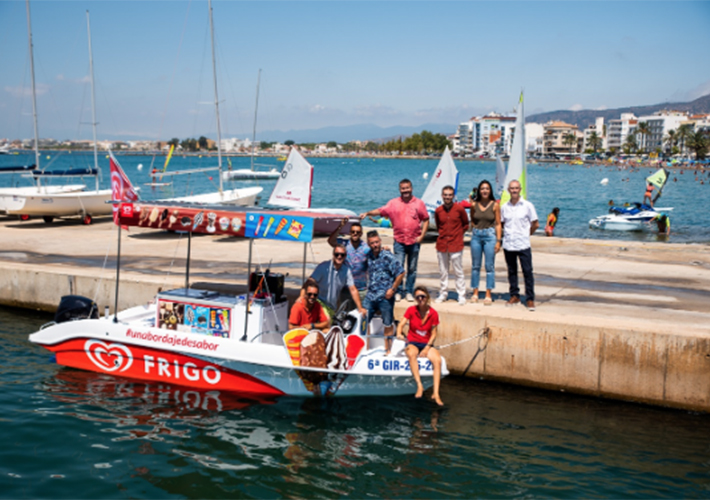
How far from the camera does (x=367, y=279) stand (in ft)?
32.3

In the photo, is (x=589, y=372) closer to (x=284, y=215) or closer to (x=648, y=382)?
(x=648, y=382)

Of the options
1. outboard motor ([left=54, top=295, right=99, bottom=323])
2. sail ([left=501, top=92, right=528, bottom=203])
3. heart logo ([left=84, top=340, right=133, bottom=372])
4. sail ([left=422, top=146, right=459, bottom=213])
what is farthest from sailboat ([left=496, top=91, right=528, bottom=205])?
outboard motor ([left=54, top=295, right=99, bottom=323])

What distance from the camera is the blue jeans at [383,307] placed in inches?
376

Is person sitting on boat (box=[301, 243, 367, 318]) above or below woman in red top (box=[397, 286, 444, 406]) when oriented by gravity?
above

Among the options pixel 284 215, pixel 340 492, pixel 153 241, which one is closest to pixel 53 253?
pixel 153 241

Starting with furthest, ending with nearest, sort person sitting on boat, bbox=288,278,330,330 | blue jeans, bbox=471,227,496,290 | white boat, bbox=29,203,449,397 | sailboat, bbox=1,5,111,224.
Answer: sailboat, bbox=1,5,111,224 → blue jeans, bbox=471,227,496,290 → person sitting on boat, bbox=288,278,330,330 → white boat, bbox=29,203,449,397

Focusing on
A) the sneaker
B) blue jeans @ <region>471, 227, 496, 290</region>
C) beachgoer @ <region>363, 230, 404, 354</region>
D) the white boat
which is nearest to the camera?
the white boat

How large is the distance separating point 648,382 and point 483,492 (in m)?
3.85

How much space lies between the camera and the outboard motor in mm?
10531

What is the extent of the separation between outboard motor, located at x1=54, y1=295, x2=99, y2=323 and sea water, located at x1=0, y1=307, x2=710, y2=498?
97cm

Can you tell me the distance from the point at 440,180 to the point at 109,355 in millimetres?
13568

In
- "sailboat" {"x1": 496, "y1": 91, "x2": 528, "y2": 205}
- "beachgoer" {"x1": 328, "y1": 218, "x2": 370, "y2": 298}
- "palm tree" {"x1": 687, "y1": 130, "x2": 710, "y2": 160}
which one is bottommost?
"beachgoer" {"x1": 328, "y1": 218, "x2": 370, "y2": 298}

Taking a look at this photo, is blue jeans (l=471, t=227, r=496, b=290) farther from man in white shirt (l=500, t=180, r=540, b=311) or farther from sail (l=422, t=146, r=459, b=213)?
sail (l=422, t=146, r=459, b=213)

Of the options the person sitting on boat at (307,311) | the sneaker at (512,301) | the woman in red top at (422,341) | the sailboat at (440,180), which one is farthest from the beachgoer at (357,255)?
the sailboat at (440,180)
